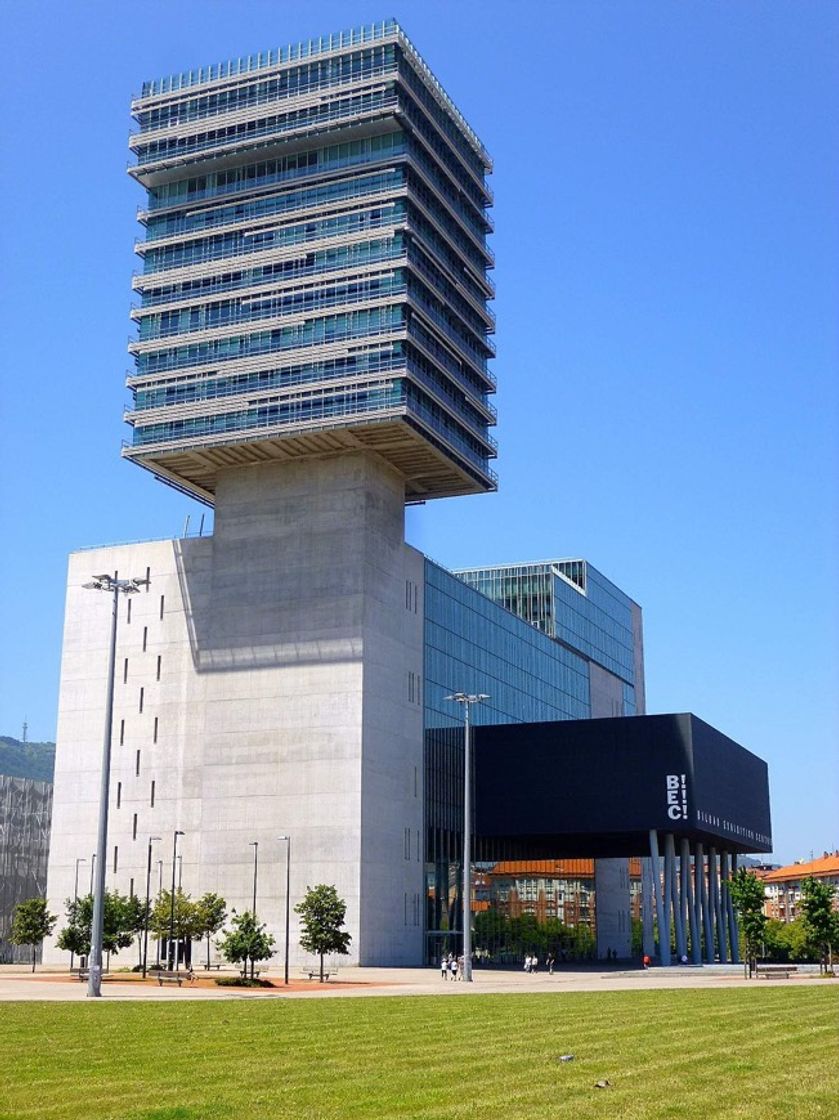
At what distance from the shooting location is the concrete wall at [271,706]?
94.0m

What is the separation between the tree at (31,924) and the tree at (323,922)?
21.6 metres

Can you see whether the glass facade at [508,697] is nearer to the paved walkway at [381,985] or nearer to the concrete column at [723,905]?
the paved walkway at [381,985]

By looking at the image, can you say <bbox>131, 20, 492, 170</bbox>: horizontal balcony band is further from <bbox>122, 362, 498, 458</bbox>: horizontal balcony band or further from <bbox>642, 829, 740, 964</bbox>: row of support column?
<bbox>642, 829, 740, 964</bbox>: row of support column

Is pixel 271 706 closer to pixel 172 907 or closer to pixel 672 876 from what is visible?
pixel 172 907

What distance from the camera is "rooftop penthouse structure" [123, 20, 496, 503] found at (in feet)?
315

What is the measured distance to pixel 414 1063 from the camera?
76.9 feet

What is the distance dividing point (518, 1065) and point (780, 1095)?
5.21 meters

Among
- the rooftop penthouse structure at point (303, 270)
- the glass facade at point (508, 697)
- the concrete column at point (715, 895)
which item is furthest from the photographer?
the concrete column at point (715, 895)

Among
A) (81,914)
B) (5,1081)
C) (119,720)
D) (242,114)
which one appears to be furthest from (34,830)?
(5,1081)

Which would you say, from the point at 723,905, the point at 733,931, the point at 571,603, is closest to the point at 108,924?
the point at 723,905

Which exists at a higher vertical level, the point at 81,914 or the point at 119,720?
the point at 119,720

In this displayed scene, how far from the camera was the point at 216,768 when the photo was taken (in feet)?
320

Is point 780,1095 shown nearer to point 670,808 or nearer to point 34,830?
point 670,808

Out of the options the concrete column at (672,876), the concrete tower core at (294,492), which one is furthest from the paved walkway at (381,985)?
the concrete tower core at (294,492)
